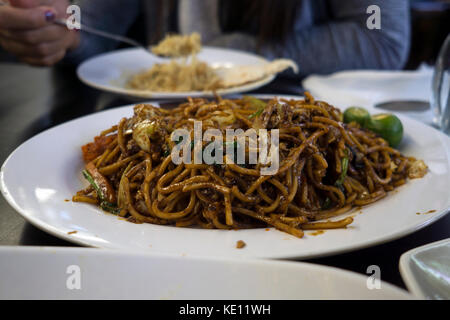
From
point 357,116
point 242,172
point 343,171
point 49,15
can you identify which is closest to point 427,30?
point 357,116

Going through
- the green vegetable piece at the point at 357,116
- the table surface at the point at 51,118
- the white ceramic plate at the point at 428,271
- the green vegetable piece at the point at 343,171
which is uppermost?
the white ceramic plate at the point at 428,271

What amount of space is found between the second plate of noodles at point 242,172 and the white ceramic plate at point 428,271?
1.18 feet

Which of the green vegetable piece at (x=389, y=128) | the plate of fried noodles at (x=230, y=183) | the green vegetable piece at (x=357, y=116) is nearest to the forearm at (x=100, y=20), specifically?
the plate of fried noodles at (x=230, y=183)

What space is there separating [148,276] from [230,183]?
68cm

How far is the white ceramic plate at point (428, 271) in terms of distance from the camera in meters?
0.90

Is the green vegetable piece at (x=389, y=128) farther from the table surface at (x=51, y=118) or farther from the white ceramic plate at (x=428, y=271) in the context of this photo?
the white ceramic plate at (x=428, y=271)

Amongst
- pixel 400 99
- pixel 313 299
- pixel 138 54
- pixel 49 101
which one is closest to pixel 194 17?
pixel 138 54

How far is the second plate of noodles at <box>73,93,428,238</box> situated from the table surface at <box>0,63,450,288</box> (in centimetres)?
17

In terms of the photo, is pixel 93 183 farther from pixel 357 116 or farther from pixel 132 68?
pixel 132 68

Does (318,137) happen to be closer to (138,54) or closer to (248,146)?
(248,146)

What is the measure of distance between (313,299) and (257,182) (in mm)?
707

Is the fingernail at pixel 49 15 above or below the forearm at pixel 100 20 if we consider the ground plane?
above

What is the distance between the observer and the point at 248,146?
1.57 meters

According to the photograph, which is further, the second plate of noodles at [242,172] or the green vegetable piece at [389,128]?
the green vegetable piece at [389,128]
